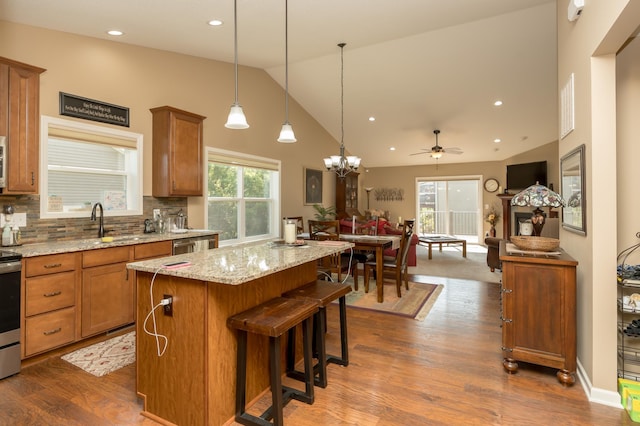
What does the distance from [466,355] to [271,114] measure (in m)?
4.84

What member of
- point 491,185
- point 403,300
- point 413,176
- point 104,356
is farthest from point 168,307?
point 491,185

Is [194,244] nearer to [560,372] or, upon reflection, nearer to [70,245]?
[70,245]

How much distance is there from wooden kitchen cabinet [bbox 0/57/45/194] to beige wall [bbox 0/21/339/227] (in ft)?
0.78

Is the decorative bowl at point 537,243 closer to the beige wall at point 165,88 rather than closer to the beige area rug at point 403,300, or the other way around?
the beige area rug at point 403,300

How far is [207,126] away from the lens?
15.7 feet

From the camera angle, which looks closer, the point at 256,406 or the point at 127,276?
the point at 256,406

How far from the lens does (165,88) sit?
13.9ft

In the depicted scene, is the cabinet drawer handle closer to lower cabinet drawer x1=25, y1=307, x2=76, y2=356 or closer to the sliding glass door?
lower cabinet drawer x1=25, y1=307, x2=76, y2=356

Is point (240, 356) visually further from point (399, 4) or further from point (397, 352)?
point (399, 4)

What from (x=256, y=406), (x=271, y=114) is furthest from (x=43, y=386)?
(x=271, y=114)

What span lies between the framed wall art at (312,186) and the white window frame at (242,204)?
3.16 ft

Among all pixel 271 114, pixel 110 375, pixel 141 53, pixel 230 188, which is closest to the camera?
pixel 110 375

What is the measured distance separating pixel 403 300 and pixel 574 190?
234 centimetres

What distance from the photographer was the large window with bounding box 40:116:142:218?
323 cm
